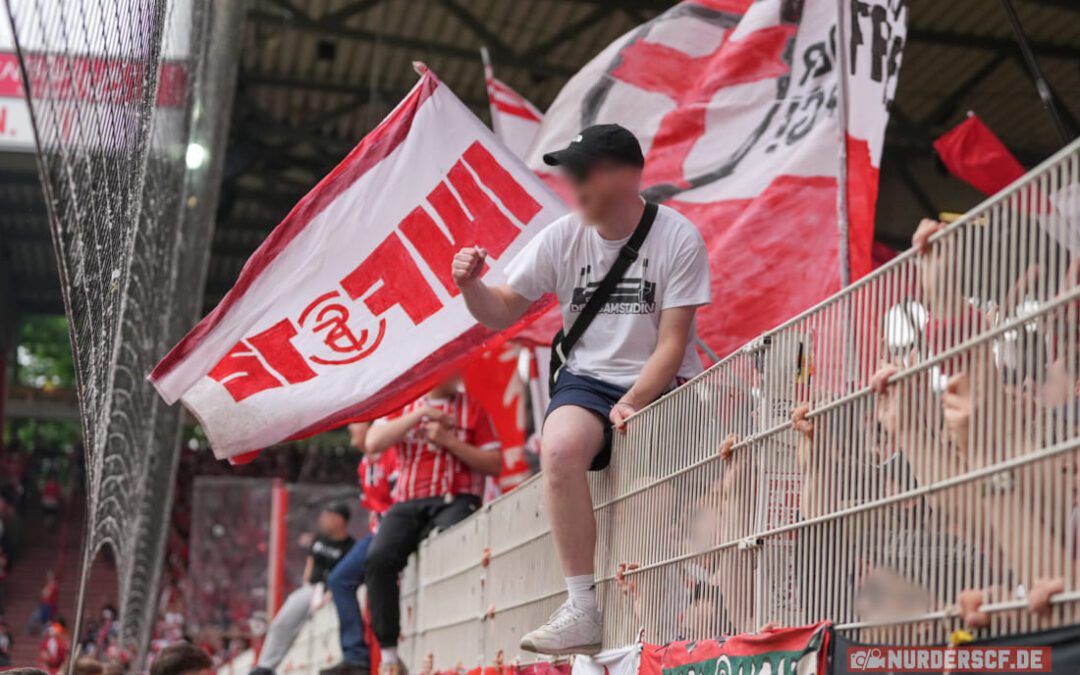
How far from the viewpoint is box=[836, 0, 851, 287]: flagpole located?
522 centimetres

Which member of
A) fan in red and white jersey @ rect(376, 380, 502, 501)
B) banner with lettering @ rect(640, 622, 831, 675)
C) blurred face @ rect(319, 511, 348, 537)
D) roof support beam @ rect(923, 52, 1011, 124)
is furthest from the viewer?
roof support beam @ rect(923, 52, 1011, 124)

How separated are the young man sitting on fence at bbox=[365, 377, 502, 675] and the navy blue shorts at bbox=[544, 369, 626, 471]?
6.94 feet

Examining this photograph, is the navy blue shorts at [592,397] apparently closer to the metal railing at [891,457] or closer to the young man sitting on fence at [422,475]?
the metal railing at [891,457]

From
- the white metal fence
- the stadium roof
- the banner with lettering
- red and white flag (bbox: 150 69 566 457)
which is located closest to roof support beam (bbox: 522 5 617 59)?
the stadium roof

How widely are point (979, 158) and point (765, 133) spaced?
2847mm

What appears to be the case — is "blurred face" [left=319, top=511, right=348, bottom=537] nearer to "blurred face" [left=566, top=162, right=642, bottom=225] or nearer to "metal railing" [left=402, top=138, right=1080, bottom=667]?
"metal railing" [left=402, top=138, right=1080, bottom=667]

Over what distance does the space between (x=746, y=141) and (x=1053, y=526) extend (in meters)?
4.51

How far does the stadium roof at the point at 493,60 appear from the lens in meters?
15.7

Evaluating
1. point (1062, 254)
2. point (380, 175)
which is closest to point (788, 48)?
point (380, 175)

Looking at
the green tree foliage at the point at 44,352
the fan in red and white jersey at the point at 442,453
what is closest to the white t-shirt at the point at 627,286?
the fan in red and white jersey at the point at 442,453

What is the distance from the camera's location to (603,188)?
4.02 m

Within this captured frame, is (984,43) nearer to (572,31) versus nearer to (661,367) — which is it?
(572,31)

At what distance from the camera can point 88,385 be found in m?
3.71

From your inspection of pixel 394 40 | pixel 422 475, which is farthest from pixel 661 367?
pixel 394 40
